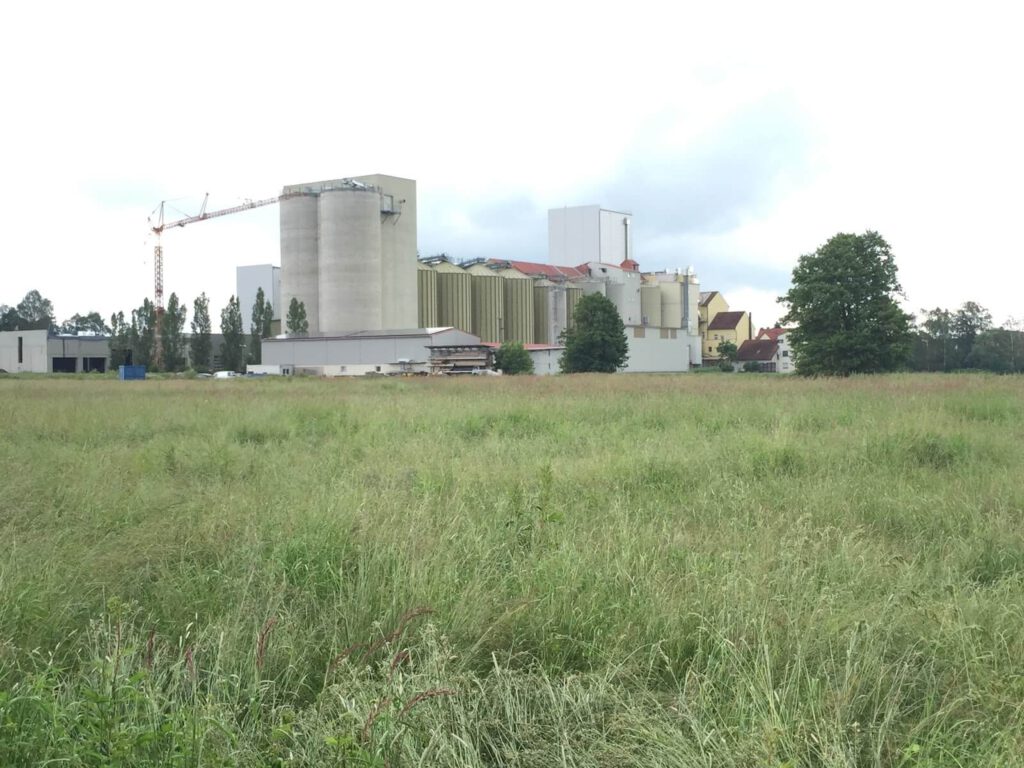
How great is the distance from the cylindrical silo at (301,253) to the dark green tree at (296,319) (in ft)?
6.51

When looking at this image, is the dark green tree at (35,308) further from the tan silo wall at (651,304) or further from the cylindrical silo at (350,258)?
the tan silo wall at (651,304)

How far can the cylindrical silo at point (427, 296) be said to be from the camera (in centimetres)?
8550

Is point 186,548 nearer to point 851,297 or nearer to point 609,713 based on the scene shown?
A: point 609,713

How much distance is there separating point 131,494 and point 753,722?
5859mm

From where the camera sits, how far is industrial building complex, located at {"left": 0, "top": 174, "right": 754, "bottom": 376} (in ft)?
248

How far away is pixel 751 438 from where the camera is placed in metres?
11.4

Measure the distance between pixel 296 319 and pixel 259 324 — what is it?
10.4 metres

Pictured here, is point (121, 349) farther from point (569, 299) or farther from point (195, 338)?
point (569, 299)

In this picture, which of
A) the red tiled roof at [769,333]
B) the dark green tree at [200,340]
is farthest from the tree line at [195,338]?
the red tiled roof at [769,333]

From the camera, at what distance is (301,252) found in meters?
81.1

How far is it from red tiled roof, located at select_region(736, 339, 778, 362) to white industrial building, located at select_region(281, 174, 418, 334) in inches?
2027

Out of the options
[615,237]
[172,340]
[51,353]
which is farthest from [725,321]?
[51,353]

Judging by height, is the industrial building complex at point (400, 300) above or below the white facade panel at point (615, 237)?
below

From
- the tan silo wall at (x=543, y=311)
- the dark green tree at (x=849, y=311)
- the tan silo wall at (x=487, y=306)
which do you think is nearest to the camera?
the dark green tree at (x=849, y=311)
